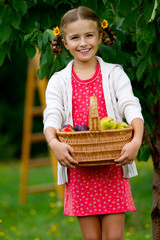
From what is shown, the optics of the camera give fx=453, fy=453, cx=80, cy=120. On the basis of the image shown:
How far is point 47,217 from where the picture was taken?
6789 millimetres

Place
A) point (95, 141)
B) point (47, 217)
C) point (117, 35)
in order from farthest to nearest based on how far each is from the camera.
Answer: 1. point (47, 217)
2. point (117, 35)
3. point (95, 141)

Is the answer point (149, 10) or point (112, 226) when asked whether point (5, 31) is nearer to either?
point (149, 10)

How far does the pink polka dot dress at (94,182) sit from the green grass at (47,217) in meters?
1.19

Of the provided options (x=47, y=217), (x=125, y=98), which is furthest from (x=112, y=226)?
(x=47, y=217)

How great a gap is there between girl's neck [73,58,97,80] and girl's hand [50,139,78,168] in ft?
1.74

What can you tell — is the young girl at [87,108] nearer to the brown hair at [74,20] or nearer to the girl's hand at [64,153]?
the brown hair at [74,20]

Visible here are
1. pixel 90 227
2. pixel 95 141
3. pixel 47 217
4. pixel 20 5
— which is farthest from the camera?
pixel 47 217

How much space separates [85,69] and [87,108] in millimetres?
265

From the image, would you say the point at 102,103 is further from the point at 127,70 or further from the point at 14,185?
the point at 14,185

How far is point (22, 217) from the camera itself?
7.09 meters

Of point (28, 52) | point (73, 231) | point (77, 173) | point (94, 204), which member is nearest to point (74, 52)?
point (28, 52)

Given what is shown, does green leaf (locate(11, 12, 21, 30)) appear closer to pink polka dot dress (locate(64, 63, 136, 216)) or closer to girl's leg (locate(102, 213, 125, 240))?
pink polka dot dress (locate(64, 63, 136, 216))

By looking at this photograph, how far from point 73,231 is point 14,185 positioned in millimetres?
5178

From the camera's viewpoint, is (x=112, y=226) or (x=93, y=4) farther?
(x=93, y=4)
